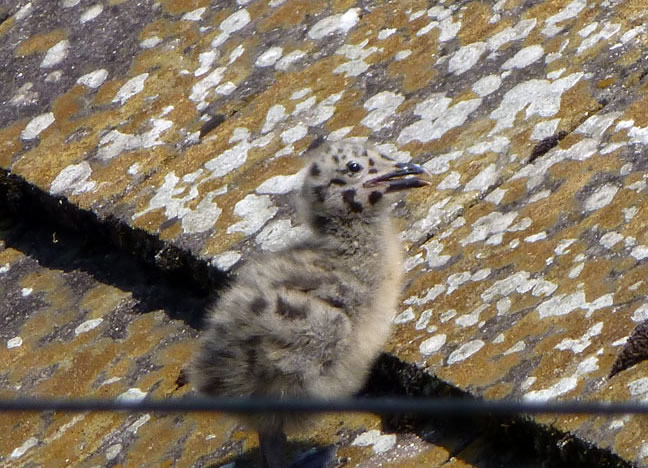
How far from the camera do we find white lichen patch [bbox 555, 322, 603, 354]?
3.96 m

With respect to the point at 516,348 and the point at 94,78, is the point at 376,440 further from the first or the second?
the point at 94,78

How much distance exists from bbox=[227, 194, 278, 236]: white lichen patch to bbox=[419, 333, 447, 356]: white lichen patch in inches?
45.0

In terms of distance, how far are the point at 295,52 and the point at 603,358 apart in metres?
2.84

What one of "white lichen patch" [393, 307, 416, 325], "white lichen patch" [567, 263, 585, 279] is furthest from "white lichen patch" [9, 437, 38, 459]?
"white lichen patch" [567, 263, 585, 279]

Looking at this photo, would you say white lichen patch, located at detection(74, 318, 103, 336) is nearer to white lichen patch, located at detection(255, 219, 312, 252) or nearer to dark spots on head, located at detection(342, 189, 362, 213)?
white lichen patch, located at detection(255, 219, 312, 252)

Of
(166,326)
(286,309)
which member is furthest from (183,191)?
(286,309)

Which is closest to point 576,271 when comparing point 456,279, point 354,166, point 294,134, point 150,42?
point 456,279

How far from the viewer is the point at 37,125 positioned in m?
6.34

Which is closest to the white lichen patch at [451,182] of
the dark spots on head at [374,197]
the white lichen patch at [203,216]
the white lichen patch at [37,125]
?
the dark spots on head at [374,197]

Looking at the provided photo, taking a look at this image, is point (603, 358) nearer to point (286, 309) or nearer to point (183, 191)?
point (286, 309)

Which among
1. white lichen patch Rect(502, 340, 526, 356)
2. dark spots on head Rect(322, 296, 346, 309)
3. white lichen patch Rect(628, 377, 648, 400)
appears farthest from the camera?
dark spots on head Rect(322, 296, 346, 309)

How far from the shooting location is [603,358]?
3.85 metres

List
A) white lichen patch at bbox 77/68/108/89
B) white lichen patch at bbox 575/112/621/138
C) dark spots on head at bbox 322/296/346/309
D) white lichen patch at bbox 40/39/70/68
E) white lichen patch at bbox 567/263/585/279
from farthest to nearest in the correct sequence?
white lichen patch at bbox 40/39/70/68, white lichen patch at bbox 77/68/108/89, white lichen patch at bbox 575/112/621/138, dark spots on head at bbox 322/296/346/309, white lichen patch at bbox 567/263/585/279

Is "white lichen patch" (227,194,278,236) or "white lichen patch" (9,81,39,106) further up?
"white lichen patch" (9,81,39,106)
